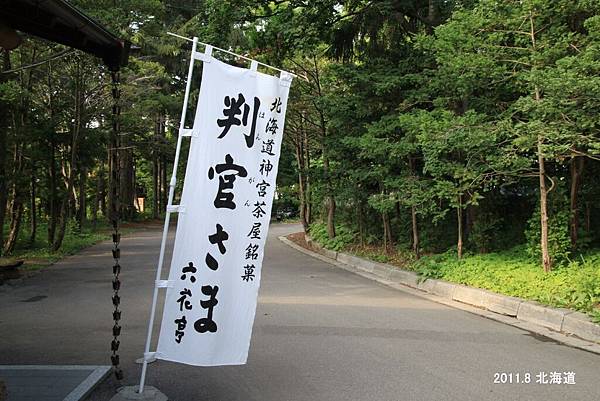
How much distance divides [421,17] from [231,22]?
4.78m

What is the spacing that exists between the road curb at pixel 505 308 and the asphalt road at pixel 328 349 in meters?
0.36

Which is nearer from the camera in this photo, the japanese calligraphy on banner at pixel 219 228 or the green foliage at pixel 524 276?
the japanese calligraphy on banner at pixel 219 228

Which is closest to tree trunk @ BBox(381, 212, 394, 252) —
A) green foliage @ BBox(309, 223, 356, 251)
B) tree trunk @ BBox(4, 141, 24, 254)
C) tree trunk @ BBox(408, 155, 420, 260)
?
tree trunk @ BBox(408, 155, 420, 260)

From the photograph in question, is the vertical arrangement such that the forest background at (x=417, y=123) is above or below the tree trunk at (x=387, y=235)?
above

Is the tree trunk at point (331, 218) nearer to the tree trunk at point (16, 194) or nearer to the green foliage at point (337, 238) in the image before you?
the green foliage at point (337, 238)

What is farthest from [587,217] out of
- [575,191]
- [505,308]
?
[505,308]

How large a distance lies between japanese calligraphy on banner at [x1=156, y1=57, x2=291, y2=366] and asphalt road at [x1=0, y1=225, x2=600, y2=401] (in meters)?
0.77

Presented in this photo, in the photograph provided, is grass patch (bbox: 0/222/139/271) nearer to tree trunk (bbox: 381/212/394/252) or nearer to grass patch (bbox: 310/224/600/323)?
tree trunk (bbox: 381/212/394/252)

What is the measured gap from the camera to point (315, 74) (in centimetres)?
1848

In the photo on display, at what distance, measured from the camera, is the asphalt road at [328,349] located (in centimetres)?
502

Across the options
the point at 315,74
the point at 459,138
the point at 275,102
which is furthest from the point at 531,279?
the point at 315,74

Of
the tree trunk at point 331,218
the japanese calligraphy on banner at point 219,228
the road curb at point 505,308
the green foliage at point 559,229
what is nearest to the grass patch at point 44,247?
the tree trunk at point 331,218

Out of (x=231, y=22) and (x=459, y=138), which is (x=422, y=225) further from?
(x=231, y=22)

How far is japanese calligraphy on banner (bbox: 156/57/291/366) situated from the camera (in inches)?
170
